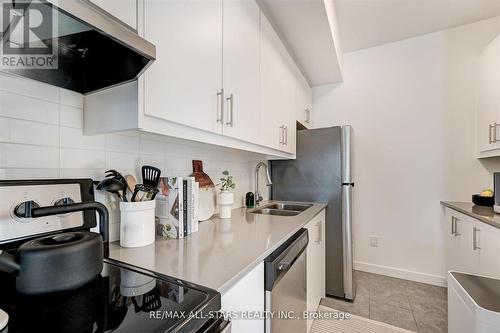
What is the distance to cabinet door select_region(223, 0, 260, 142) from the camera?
1128 mm

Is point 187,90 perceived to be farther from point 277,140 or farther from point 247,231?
point 277,140

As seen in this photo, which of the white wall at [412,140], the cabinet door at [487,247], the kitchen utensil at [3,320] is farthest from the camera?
the white wall at [412,140]

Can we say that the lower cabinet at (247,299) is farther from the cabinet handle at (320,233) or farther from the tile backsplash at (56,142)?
the cabinet handle at (320,233)

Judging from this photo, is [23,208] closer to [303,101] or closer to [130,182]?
[130,182]

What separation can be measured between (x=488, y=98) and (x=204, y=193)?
8.40 ft

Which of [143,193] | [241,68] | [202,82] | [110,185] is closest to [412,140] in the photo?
[241,68]

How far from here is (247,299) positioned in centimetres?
78

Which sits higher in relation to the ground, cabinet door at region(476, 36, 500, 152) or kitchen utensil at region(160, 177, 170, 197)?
cabinet door at region(476, 36, 500, 152)

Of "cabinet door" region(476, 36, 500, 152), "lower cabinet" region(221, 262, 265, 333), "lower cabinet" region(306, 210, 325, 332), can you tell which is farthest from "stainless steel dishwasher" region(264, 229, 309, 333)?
"cabinet door" region(476, 36, 500, 152)

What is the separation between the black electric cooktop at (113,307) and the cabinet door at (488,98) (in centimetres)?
252

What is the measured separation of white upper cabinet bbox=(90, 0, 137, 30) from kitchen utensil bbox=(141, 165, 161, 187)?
55 centimetres

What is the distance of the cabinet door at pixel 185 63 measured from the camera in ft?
2.48

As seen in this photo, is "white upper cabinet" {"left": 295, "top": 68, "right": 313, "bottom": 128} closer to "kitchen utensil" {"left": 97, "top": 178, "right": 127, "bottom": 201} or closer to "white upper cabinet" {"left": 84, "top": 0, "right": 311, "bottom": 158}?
"white upper cabinet" {"left": 84, "top": 0, "right": 311, "bottom": 158}

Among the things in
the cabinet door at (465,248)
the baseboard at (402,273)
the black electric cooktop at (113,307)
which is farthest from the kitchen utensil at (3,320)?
the baseboard at (402,273)
